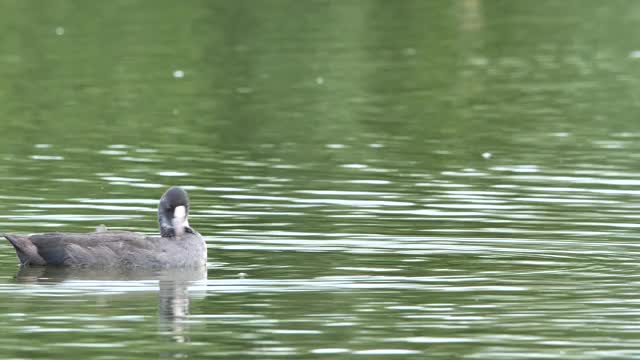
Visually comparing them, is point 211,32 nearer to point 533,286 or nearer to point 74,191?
point 74,191

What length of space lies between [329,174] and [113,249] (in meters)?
6.16

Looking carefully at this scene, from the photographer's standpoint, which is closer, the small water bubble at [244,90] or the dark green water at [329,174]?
the dark green water at [329,174]

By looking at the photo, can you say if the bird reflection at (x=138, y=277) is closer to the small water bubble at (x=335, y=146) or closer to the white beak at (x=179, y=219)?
the white beak at (x=179, y=219)

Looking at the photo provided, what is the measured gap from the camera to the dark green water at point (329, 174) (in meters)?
14.4

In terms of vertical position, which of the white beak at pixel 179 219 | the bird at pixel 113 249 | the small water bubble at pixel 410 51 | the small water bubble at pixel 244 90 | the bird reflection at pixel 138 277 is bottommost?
the bird reflection at pixel 138 277

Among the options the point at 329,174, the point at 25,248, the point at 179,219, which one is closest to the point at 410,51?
the point at 329,174

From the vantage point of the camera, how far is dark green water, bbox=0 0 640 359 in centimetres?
1435

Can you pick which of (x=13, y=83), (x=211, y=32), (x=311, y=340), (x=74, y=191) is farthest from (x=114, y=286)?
(x=211, y=32)

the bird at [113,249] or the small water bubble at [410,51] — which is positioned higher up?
the small water bubble at [410,51]

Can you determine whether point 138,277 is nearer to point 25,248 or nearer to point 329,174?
point 25,248

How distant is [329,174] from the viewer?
22.8 m

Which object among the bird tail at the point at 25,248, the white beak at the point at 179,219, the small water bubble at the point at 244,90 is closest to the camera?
the bird tail at the point at 25,248

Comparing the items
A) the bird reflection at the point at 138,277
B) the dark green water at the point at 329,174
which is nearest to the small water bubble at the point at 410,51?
the dark green water at the point at 329,174

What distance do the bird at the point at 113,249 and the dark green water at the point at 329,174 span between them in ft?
0.58
